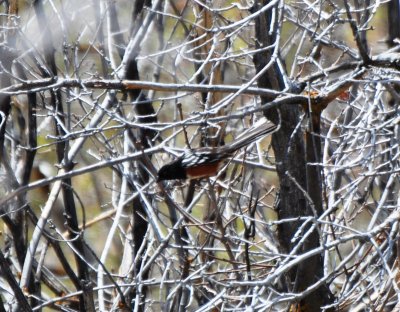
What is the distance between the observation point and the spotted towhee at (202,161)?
4.13m

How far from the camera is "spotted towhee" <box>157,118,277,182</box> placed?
13.5ft

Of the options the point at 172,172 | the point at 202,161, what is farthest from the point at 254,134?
the point at 172,172

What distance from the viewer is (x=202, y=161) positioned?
4.21 m

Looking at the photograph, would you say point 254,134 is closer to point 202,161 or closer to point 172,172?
point 202,161

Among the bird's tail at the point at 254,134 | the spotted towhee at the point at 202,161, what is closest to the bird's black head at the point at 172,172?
the spotted towhee at the point at 202,161

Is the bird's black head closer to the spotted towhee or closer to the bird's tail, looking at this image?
the spotted towhee

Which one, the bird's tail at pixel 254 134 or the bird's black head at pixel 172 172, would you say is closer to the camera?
the bird's tail at pixel 254 134

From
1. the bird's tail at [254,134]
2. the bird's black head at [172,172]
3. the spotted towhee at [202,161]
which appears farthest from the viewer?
the bird's black head at [172,172]

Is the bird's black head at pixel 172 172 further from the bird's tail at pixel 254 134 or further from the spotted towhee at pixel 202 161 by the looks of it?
the bird's tail at pixel 254 134

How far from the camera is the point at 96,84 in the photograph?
353 centimetres

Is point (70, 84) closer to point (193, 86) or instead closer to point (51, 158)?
point (193, 86)

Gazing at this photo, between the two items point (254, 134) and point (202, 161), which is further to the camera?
point (202, 161)

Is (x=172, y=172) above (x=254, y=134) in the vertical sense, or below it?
below

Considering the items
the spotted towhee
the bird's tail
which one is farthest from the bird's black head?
the bird's tail
